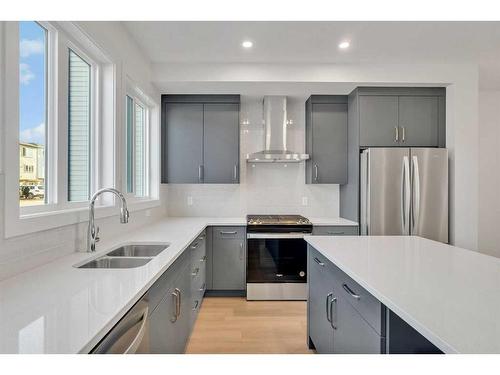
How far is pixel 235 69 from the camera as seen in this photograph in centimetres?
324

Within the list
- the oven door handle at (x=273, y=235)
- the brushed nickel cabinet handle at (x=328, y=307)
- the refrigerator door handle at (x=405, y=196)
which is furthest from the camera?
the oven door handle at (x=273, y=235)

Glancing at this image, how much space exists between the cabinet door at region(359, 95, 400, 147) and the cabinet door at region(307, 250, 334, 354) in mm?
1869

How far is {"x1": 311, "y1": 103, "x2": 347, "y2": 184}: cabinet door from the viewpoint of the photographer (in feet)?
12.3

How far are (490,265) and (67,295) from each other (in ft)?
6.20

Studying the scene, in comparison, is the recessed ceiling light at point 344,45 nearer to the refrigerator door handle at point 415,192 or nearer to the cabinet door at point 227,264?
the refrigerator door handle at point 415,192

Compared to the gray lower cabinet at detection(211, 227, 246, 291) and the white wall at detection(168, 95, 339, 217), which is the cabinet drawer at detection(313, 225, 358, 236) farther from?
the gray lower cabinet at detection(211, 227, 246, 291)

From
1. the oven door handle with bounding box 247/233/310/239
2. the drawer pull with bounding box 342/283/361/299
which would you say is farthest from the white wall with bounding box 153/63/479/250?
the drawer pull with bounding box 342/283/361/299

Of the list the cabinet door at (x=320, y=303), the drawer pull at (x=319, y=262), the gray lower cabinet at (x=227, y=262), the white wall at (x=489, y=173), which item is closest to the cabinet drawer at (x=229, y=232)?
the gray lower cabinet at (x=227, y=262)

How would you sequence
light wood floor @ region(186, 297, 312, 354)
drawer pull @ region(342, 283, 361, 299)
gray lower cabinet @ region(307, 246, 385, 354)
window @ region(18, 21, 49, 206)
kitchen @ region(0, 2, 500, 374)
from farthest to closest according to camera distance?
1. light wood floor @ region(186, 297, 312, 354)
2. window @ region(18, 21, 49, 206)
3. drawer pull @ region(342, 283, 361, 299)
4. gray lower cabinet @ region(307, 246, 385, 354)
5. kitchen @ region(0, 2, 500, 374)

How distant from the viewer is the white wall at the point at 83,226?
4.33 feet

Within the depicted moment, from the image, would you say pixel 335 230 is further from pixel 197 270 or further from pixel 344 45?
pixel 344 45

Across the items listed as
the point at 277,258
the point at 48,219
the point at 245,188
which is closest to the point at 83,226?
the point at 48,219

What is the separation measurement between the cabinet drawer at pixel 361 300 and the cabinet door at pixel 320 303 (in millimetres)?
148
